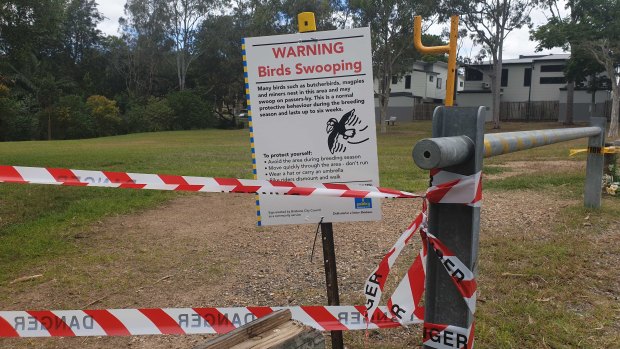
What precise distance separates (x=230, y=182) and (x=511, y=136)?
1.37m

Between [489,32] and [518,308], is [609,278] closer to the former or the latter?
[518,308]

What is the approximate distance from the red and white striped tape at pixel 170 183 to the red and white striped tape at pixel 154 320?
0.66m

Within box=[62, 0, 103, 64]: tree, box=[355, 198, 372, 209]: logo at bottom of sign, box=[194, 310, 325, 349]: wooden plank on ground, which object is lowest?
box=[194, 310, 325, 349]: wooden plank on ground

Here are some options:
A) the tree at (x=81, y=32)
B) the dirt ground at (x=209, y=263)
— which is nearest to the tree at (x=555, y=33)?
the dirt ground at (x=209, y=263)

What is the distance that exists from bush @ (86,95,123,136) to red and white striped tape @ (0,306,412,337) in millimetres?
48354

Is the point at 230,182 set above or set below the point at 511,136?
below

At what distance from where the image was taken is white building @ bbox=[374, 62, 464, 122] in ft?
185

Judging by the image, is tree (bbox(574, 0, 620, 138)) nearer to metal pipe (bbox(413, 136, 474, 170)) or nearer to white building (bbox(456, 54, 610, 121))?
white building (bbox(456, 54, 610, 121))

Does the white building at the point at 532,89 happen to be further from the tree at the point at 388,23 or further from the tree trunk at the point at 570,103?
the tree at the point at 388,23

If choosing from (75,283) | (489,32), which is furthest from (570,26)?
(75,283)

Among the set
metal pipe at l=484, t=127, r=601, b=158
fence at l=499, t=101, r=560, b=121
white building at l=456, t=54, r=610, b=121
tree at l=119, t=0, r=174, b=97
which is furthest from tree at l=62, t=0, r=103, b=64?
metal pipe at l=484, t=127, r=601, b=158

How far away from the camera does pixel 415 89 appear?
62531 millimetres

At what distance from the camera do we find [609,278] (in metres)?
4.48

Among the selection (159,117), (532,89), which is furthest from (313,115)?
(532,89)
